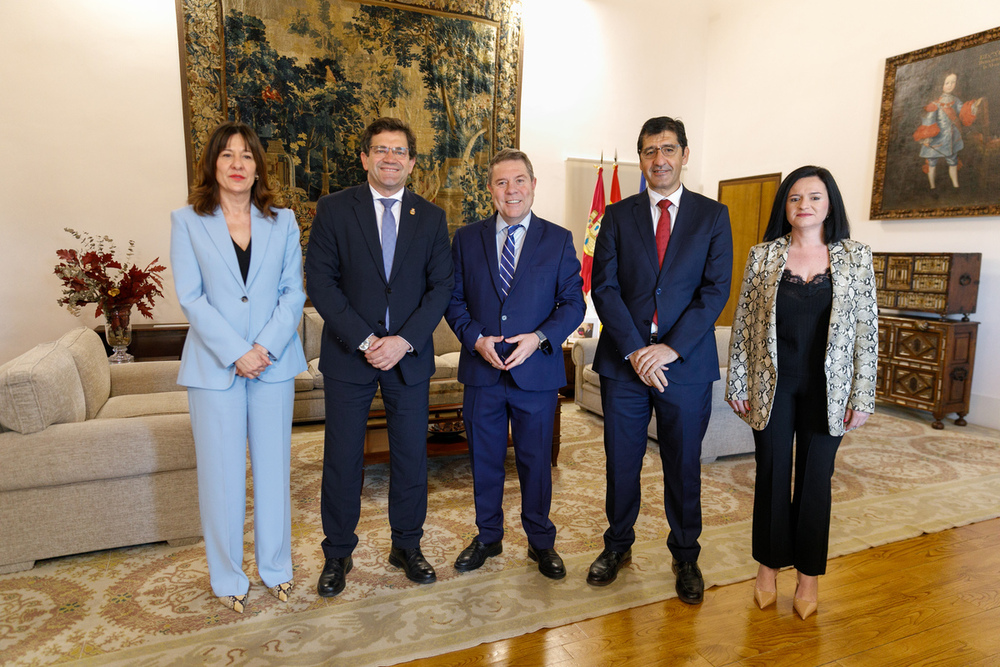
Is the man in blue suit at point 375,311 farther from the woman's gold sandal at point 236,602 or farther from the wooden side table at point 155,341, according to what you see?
the wooden side table at point 155,341

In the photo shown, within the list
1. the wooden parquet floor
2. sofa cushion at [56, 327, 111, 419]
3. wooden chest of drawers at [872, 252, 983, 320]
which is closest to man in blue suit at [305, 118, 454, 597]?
the wooden parquet floor

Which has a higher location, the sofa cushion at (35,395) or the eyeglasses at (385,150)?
the eyeglasses at (385,150)

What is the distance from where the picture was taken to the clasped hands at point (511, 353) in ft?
7.82

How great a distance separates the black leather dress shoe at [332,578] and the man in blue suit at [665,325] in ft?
3.34

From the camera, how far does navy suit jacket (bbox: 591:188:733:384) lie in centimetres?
235

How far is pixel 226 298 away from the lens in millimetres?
2191

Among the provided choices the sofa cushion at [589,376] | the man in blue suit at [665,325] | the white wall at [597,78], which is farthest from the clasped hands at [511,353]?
the white wall at [597,78]

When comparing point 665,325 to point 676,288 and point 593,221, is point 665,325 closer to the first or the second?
point 676,288

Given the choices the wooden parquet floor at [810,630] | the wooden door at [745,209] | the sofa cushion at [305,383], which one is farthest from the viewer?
the wooden door at [745,209]

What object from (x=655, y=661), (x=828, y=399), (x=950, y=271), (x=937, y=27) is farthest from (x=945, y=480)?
(x=937, y=27)

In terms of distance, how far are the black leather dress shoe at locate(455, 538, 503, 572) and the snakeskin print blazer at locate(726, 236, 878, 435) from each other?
49.3 inches

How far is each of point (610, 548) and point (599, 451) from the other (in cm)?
184

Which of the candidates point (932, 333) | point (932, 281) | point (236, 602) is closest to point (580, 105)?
point (932, 281)

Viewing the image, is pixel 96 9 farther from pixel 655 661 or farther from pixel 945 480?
pixel 945 480
